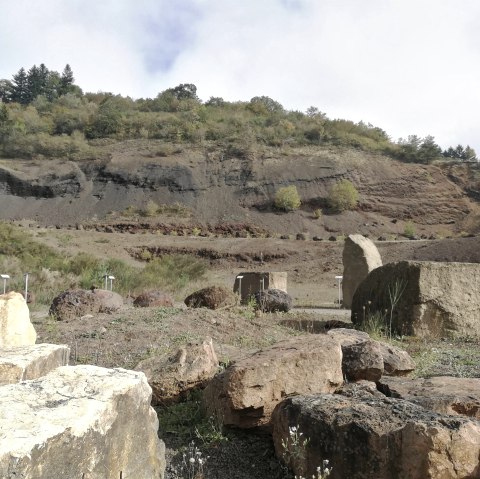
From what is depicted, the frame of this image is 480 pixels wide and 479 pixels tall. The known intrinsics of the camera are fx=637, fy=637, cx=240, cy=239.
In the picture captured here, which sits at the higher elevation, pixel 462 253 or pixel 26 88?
pixel 26 88

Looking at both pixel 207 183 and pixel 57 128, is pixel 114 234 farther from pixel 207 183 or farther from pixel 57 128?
pixel 57 128

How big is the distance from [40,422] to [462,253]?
28.8 m

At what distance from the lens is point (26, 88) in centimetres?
8794

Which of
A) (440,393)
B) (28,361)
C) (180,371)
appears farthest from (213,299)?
(28,361)

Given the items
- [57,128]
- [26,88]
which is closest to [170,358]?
[57,128]

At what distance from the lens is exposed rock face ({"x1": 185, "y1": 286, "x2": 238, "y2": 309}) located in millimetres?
11734

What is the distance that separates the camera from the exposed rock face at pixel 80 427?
7.52 feet

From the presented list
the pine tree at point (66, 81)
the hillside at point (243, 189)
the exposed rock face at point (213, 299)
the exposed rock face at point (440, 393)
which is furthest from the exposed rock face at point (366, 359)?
the pine tree at point (66, 81)

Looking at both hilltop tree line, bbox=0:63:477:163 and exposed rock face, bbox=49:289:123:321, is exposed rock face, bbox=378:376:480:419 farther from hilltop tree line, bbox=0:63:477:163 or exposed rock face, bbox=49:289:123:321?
hilltop tree line, bbox=0:63:477:163

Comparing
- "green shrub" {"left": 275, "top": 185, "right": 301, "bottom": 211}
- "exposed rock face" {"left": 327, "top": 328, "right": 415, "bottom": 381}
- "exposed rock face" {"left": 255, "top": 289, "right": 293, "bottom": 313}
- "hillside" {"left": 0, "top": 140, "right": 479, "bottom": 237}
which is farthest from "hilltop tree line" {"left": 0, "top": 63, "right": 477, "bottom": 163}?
"exposed rock face" {"left": 327, "top": 328, "right": 415, "bottom": 381}

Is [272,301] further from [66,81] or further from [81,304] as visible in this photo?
[66,81]

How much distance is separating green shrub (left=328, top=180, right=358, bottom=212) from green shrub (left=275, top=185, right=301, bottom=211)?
2.49 metres

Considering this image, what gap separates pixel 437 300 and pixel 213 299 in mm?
4140

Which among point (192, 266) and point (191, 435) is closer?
point (191, 435)
